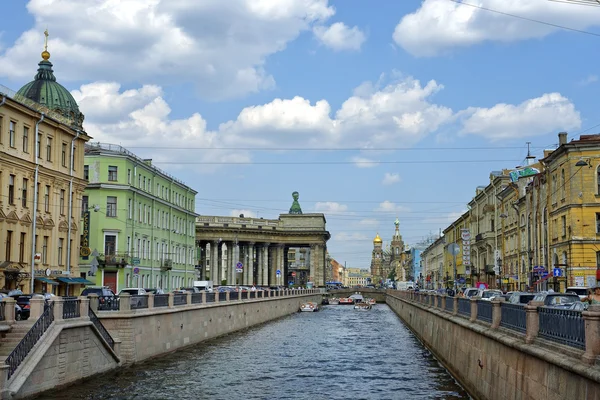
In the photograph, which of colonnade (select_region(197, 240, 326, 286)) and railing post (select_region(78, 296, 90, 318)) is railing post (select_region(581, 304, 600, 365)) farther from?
colonnade (select_region(197, 240, 326, 286))

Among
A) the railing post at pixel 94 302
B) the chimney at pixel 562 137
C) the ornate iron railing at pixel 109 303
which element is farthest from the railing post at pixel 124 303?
the chimney at pixel 562 137

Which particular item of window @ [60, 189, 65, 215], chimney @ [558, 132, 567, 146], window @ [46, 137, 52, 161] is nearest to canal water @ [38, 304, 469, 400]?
window @ [60, 189, 65, 215]

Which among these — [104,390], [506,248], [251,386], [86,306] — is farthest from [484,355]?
[506,248]

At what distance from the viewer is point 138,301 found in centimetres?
3112

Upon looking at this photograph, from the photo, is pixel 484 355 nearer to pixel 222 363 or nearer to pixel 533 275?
pixel 222 363

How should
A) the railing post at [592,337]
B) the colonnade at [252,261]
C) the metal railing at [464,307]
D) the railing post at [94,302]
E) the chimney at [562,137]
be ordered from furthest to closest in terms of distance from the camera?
the colonnade at [252,261]
the chimney at [562,137]
the railing post at [94,302]
the metal railing at [464,307]
the railing post at [592,337]

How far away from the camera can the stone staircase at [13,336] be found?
69.2 feet

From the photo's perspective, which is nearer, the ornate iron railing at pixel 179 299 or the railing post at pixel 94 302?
the railing post at pixel 94 302

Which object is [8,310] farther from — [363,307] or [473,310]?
[363,307]

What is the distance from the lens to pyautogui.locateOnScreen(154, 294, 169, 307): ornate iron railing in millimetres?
34050

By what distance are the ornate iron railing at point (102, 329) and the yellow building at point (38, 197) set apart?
18.0 metres

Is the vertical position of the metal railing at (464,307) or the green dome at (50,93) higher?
→ the green dome at (50,93)

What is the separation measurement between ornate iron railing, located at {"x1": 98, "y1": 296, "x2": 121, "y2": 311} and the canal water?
Answer: 101 inches

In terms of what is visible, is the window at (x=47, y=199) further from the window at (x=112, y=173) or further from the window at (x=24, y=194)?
the window at (x=112, y=173)
